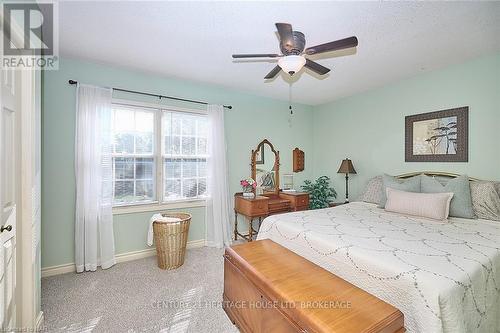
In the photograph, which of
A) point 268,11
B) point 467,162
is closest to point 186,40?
point 268,11

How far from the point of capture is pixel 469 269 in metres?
1.38

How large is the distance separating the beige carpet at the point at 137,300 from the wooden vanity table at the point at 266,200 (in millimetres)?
962

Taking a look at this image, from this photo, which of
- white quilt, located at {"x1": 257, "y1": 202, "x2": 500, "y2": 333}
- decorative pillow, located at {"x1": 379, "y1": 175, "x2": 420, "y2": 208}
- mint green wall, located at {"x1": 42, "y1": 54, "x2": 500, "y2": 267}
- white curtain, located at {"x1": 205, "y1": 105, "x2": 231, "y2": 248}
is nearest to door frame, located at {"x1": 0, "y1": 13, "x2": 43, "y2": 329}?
mint green wall, located at {"x1": 42, "y1": 54, "x2": 500, "y2": 267}

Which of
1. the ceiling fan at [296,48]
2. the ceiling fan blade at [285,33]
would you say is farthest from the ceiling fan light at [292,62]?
the ceiling fan blade at [285,33]

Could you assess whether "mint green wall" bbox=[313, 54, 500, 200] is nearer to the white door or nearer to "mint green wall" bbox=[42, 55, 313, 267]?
"mint green wall" bbox=[42, 55, 313, 267]

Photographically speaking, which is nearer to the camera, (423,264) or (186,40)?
(423,264)

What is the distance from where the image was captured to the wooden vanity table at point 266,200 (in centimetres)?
360

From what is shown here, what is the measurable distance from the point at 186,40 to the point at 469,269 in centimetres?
288

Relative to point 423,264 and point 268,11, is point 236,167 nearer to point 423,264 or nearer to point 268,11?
point 268,11

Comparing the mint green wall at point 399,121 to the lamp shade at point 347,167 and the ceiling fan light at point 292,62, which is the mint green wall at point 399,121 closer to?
the lamp shade at point 347,167

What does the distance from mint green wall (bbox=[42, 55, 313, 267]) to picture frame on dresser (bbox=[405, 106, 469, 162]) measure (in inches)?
85.6

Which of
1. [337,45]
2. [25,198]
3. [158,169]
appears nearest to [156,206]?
[158,169]

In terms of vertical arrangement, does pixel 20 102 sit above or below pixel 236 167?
above

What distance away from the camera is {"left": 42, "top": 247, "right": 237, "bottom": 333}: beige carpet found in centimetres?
188
